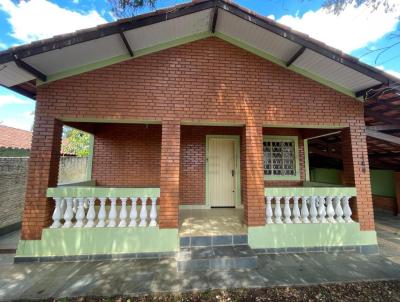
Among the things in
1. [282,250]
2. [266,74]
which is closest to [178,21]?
[266,74]

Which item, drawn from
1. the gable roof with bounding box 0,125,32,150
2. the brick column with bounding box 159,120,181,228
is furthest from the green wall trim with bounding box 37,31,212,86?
the gable roof with bounding box 0,125,32,150

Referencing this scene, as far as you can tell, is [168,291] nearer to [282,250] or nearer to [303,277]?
[303,277]

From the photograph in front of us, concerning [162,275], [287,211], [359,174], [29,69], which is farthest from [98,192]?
[359,174]

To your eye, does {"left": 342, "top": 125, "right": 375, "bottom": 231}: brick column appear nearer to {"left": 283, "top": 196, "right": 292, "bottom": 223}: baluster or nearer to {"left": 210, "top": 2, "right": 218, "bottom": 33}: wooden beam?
{"left": 283, "top": 196, "right": 292, "bottom": 223}: baluster

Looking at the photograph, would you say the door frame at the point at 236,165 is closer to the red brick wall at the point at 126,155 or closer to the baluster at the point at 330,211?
the red brick wall at the point at 126,155

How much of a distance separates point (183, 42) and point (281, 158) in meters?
4.41

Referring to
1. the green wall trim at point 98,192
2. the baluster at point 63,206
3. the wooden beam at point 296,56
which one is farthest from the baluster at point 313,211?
the baluster at point 63,206

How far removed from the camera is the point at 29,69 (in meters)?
3.44

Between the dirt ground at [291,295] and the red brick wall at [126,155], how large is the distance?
11.2 feet

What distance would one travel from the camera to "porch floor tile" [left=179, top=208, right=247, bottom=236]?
3.95 m

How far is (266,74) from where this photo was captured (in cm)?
426

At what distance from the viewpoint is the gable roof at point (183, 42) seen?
3.27 meters

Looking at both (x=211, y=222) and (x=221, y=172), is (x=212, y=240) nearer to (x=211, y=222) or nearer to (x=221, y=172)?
(x=211, y=222)

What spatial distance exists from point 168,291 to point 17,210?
17.3 feet
